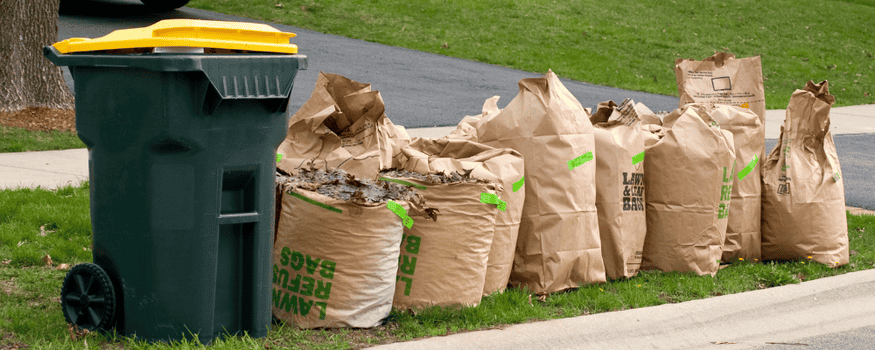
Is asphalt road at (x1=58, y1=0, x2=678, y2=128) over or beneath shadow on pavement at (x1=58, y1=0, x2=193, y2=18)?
over

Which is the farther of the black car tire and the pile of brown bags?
the black car tire

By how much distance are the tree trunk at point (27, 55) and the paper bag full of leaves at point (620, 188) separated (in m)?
5.80

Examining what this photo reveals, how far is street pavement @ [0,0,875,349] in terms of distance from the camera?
358 cm

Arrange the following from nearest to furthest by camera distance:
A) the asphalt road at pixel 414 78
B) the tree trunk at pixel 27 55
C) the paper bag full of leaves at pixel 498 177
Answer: the paper bag full of leaves at pixel 498 177
the tree trunk at pixel 27 55
the asphalt road at pixel 414 78

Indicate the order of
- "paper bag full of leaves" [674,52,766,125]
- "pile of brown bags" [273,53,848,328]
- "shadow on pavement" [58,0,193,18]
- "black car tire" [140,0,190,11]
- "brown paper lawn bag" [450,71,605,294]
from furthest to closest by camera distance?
"black car tire" [140,0,190,11] → "shadow on pavement" [58,0,193,18] → "paper bag full of leaves" [674,52,766,125] → "brown paper lawn bag" [450,71,605,294] → "pile of brown bags" [273,53,848,328]

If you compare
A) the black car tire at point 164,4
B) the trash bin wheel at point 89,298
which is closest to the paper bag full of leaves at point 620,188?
the trash bin wheel at point 89,298

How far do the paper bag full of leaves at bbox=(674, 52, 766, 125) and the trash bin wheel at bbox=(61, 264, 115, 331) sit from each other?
3.22 metres

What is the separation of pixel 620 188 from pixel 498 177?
801 mm

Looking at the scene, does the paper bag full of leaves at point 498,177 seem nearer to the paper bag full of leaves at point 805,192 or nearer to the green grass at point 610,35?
the paper bag full of leaves at point 805,192

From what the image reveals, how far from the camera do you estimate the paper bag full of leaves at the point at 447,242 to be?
350 cm

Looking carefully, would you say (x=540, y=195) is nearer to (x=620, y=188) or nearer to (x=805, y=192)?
(x=620, y=188)

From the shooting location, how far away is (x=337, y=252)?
327 centimetres

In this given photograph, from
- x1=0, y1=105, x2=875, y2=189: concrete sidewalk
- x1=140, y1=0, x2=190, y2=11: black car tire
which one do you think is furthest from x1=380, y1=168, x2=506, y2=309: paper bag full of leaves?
x1=140, y1=0, x2=190, y2=11: black car tire

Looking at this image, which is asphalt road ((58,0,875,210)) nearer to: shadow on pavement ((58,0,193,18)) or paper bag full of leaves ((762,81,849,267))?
shadow on pavement ((58,0,193,18))
